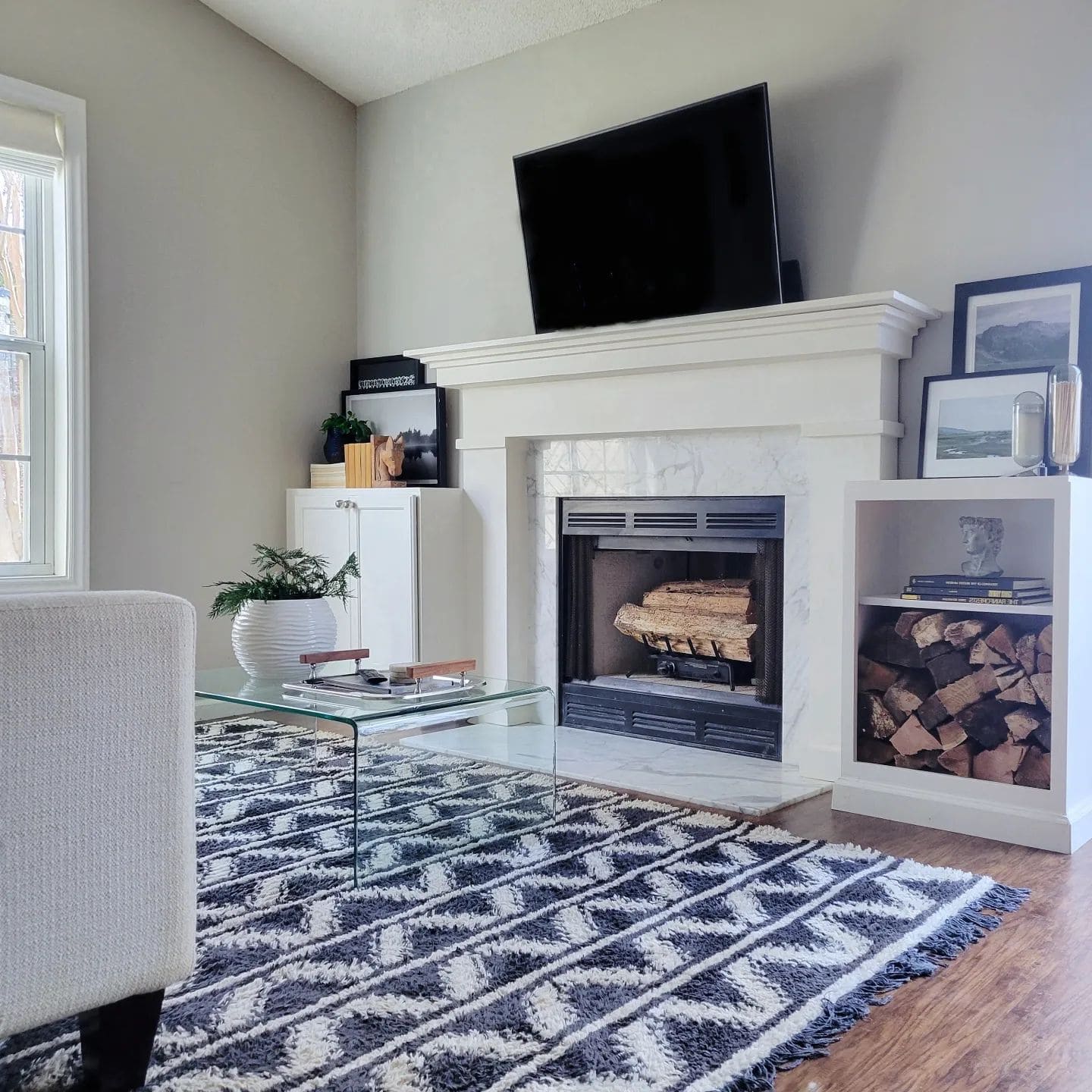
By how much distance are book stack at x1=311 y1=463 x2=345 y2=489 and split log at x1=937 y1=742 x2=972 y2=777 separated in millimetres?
2641

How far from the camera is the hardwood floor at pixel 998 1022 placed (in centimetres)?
154

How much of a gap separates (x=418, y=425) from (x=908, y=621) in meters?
2.29

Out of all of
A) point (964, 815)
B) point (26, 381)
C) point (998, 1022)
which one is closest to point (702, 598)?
point (964, 815)

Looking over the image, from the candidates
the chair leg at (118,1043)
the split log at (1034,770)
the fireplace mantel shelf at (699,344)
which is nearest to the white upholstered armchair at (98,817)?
the chair leg at (118,1043)

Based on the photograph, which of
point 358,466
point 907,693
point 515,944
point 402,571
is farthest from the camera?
point 358,466

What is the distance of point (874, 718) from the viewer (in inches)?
116

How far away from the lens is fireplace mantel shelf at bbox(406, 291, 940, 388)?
3.16 meters

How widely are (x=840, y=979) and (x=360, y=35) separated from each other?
154 inches

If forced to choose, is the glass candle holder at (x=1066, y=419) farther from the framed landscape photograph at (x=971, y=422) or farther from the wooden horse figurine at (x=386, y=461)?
the wooden horse figurine at (x=386, y=461)

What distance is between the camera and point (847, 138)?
341 centimetres

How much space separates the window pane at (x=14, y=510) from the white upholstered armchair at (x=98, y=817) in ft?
8.91

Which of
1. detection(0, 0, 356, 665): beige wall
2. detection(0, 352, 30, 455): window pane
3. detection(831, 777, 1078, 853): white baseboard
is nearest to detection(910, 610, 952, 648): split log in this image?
detection(831, 777, 1078, 853): white baseboard

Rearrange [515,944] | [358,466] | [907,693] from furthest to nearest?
[358,466]
[907,693]
[515,944]

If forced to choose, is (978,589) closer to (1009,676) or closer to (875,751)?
(1009,676)
